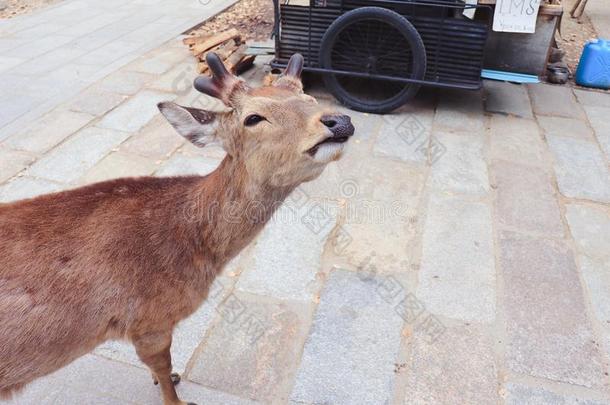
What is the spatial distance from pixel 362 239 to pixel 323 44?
8.48ft

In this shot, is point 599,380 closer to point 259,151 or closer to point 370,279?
point 370,279

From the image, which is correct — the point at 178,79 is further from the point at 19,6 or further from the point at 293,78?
the point at 19,6

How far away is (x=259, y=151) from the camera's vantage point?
230 centimetres

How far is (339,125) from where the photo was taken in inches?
83.7

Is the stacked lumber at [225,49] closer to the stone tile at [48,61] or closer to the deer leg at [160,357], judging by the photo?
the stone tile at [48,61]

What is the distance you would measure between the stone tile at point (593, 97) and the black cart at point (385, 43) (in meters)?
1.77

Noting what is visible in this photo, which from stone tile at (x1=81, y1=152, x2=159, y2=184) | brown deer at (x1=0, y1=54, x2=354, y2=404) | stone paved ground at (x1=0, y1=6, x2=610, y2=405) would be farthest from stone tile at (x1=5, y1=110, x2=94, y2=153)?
brown deer at (x1=0, y1=54, x2=354, y2=404)

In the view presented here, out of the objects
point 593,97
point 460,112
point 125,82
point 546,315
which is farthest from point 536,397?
point 125,82

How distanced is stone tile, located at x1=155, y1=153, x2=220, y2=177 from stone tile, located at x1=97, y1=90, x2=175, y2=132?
0.83 meters

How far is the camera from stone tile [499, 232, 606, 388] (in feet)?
9.82

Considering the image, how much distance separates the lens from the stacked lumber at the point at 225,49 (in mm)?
6566

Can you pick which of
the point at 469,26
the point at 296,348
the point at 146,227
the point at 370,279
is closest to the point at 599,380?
the point at 370,279

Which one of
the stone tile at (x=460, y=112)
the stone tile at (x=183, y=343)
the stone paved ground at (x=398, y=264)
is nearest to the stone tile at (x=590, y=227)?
the stone paved ground at (x=398, y=264)

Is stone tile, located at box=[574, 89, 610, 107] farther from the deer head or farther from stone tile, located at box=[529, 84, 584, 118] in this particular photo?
the deer head
